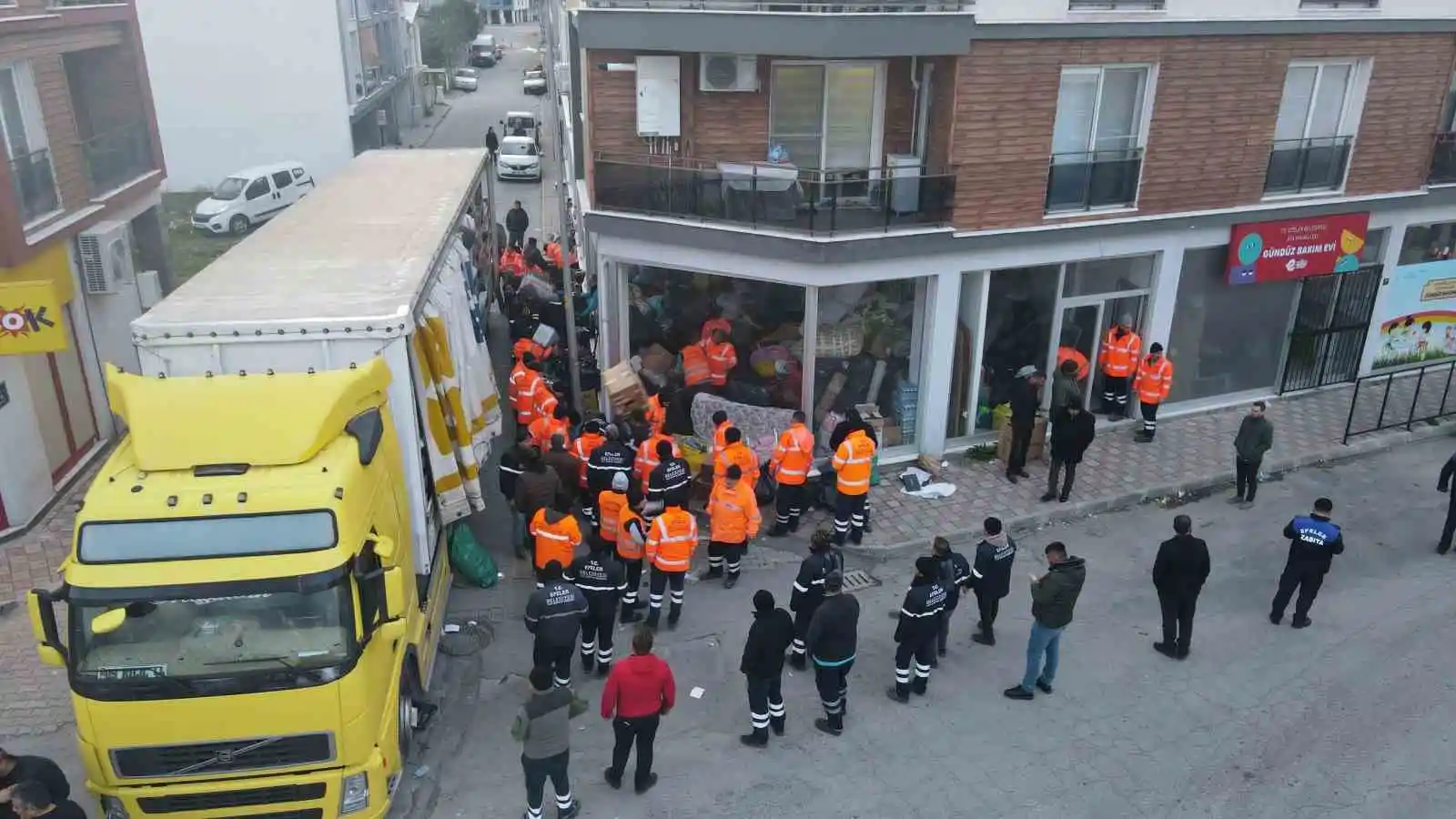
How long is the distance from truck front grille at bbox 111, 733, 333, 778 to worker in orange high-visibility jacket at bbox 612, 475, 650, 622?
149 inches

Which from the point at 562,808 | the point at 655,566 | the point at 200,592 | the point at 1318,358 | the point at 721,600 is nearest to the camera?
the point at 200,592

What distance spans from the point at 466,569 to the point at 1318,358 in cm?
1375

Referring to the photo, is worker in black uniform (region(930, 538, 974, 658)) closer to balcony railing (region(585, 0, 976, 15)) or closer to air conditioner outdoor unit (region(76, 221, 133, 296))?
balcony railing (region(585, 0, 976, 15))

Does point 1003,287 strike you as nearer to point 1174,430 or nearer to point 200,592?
point 1174,430

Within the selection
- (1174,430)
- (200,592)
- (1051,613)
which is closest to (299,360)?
(200,592)

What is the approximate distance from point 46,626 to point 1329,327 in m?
17.3

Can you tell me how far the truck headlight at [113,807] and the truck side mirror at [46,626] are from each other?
941mm

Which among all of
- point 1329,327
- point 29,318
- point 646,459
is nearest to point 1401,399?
point 1329,327

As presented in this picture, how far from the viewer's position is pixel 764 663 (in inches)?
320

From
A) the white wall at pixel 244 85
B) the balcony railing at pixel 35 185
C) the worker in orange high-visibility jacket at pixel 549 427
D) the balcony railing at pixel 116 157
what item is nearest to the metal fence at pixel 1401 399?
the worker in orange high-visibility jacket at pixel 549 427

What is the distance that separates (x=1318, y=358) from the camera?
16328 mm

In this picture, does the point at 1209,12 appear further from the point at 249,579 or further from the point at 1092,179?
the point at 249,579

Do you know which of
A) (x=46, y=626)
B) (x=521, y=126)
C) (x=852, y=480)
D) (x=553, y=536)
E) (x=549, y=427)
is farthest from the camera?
(x=521, y=126)

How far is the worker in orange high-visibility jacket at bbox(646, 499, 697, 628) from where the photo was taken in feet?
31.7
